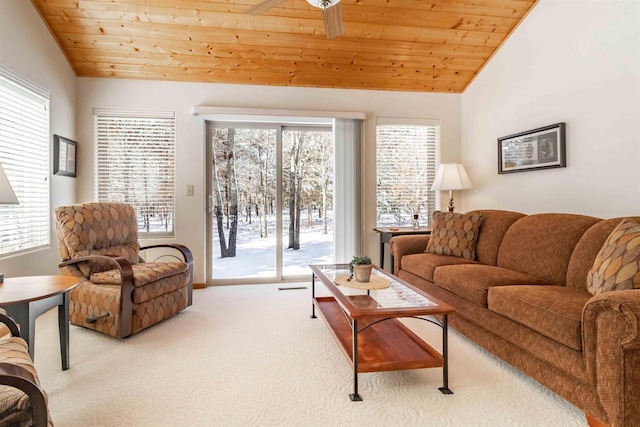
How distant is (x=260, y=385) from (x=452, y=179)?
121 inches

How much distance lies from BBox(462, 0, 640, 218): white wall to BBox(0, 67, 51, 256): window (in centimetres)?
454

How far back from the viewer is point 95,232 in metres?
3.03

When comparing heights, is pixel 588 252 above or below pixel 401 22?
below

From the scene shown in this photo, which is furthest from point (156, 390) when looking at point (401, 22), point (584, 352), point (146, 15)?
point (401, 22)

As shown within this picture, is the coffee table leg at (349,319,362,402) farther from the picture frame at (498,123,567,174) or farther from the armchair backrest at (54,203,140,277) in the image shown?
the picture frame at (498,123,567,174)

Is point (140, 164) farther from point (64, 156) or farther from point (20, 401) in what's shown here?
point (20, 401)

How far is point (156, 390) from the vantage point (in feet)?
6.48

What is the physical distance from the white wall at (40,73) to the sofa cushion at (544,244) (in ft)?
13.1

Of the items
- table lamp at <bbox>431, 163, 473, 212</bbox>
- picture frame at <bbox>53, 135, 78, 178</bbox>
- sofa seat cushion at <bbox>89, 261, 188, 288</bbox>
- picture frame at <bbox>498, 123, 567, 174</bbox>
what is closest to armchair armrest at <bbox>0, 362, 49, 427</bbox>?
sofa seat cushion at <bbox>89, 261, 188, 288</bbox>

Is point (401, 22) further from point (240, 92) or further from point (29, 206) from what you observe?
point (29, 206)

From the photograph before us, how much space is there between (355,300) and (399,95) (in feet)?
10.4

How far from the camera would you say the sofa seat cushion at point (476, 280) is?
2418 mm

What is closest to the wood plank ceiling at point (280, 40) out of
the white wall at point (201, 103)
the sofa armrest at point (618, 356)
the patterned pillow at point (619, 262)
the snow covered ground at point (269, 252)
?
the white wall at point (201, 103)

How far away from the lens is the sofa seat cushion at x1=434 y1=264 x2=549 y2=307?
242 centimetres
